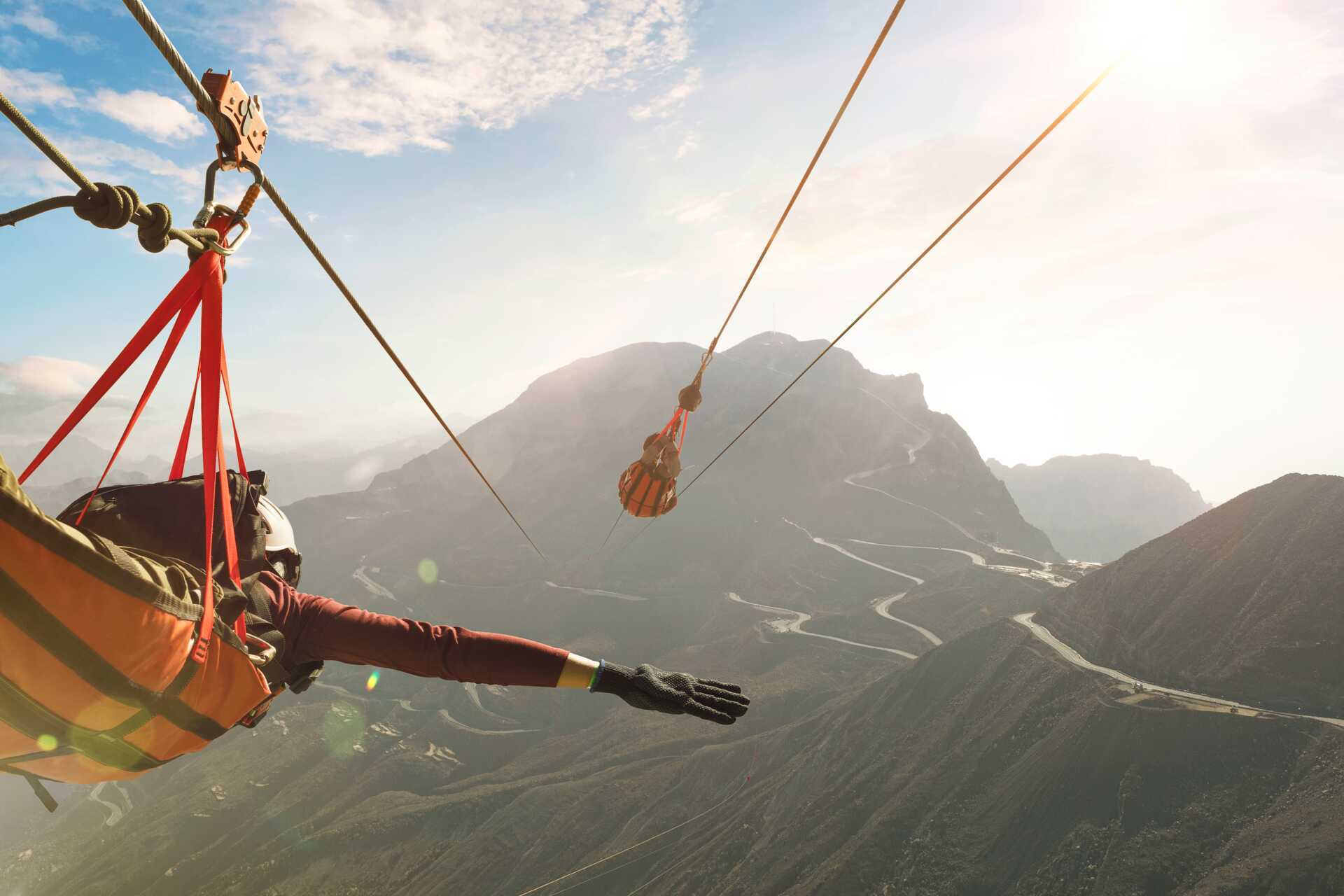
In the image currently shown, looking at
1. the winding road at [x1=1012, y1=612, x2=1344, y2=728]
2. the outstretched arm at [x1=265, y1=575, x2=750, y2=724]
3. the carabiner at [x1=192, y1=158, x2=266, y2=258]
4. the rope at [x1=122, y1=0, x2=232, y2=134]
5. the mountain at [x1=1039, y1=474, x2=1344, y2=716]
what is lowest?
the winding road at [x1=1012, y1=612, x2=1344, y2=728]

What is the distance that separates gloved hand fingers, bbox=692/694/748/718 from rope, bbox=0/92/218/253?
3.42 meters

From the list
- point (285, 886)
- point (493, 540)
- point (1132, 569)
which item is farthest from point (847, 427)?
point (285, 886)

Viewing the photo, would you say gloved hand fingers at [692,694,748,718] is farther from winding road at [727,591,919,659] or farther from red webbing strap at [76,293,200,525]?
winding road at [727,591,919,659]

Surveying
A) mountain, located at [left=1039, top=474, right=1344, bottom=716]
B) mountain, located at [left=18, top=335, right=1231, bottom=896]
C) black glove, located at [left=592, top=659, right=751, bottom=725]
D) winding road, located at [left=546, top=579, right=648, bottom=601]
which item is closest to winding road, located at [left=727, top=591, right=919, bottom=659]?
mountain, located at [left=18, top=335, right=1231, bottom=896]

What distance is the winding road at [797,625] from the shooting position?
57.5 m

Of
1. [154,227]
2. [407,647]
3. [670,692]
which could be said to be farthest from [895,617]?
[154,227]

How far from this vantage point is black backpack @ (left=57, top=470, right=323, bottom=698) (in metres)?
3.01

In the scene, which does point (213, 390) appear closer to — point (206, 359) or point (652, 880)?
point (206, 359)

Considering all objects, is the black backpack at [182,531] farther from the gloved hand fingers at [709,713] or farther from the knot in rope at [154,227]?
the gloved hand fingers at [709,713]

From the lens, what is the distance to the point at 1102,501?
574ft

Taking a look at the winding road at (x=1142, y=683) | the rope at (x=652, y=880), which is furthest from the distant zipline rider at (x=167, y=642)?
the winding road at (x=1142, y=683)

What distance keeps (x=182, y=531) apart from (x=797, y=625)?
68.0 meters

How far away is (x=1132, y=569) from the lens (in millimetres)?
42281

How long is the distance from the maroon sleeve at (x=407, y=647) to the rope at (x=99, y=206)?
1.76 metres
